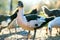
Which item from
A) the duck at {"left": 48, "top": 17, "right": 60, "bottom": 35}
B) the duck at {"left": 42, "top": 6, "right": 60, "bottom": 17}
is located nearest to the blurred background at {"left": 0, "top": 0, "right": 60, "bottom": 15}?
the duck at {"left": 42, "top": 6, "right": 60, "bottom": 17}

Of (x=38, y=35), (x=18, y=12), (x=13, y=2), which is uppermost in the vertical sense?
(x=13, y=2)

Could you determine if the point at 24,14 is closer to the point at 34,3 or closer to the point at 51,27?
the point at 34,3

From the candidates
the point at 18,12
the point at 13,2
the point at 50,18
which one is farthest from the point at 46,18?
the point at 13,2

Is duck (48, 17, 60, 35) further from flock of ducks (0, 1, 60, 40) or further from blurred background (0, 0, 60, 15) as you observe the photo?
blurred background (0, 0, 60, 15)

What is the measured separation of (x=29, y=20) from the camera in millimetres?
1800

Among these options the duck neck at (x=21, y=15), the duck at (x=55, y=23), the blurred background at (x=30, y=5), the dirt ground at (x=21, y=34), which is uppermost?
the blurred background at (x=30, y=5)

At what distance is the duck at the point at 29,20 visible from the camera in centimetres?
179

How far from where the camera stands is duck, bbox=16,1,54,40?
1792 mm

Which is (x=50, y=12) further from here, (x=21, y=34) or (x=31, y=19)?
(x=21, y=34)

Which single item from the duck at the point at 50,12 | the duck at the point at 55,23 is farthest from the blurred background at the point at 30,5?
the duck at the point at 55,23

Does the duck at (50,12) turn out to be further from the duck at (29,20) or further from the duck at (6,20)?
the duck at (6,20)

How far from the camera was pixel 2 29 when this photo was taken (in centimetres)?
189

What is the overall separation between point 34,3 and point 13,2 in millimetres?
274

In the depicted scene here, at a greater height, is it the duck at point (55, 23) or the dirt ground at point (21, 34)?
the duck at point (55, 23)
